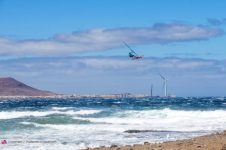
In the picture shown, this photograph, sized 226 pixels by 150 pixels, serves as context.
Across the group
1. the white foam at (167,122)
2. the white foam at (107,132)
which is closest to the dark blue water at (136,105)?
the white foam at (167,122)

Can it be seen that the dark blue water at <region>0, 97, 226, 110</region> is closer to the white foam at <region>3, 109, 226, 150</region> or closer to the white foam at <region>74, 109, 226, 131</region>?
the white foam at <region>74, 109, 226, 131</region>

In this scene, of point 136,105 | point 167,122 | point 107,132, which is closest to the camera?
point 107,132

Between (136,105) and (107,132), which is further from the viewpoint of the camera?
(136,105)

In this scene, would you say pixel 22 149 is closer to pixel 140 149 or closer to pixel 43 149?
pixel 43 149

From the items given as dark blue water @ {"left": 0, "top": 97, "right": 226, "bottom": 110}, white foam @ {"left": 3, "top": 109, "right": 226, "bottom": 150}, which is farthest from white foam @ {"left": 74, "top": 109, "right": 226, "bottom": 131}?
dark blue water @ {"left": 0, "top": 97, "right": 226, "bottom": 110}

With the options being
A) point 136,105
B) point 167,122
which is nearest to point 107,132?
point 167,122

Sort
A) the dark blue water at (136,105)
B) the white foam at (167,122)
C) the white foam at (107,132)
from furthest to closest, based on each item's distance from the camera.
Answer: the dark blue water at (136,105)
the white foam at (167,122)
the white foam at (107,132)

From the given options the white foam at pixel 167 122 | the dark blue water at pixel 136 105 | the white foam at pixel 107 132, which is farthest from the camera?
the dark blue water at pixel 136 105

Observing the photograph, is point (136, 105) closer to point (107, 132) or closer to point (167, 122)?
point (167, 122)

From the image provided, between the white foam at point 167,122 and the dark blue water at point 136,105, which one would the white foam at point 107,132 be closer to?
the white foam at point 167,122

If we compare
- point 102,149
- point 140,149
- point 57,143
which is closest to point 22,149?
point 57,143

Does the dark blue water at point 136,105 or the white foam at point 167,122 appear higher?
the dark blue water at point 136,105
